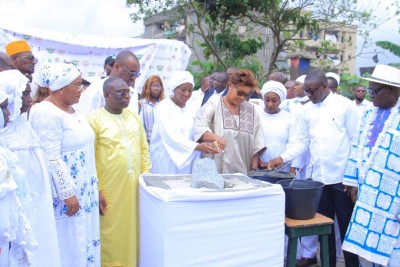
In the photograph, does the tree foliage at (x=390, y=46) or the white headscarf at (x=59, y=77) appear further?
the tree foliage at (x=390, y=46)

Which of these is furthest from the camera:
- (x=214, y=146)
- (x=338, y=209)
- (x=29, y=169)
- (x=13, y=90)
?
(x=338, y=209)

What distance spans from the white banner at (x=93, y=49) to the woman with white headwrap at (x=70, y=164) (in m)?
3.88

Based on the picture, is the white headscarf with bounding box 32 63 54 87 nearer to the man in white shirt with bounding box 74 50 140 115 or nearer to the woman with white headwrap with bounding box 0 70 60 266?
the woman with white headwrap with bounding box 0 70 60 266

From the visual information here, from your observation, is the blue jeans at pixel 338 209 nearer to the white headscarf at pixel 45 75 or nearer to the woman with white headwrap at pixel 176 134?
the woman with white headwrap at pixel 176 134

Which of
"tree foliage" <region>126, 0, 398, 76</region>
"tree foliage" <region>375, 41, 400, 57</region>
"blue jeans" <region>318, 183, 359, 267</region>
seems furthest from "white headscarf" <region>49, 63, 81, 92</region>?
"tree foliage" <region>375, 41, 400, 57</region>

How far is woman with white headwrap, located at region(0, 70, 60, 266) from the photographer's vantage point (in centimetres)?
254

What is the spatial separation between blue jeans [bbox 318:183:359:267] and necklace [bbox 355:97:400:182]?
22.8 inches

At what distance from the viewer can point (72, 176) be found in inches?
123

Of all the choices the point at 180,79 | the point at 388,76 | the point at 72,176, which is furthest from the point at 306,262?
the point at 72,176

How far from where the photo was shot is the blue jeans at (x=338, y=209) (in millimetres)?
3982

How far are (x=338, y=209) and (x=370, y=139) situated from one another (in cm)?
86

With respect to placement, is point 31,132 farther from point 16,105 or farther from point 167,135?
point 167,135

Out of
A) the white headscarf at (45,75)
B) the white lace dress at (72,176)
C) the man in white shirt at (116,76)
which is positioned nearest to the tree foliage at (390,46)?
the man in white shirt at (116,76)

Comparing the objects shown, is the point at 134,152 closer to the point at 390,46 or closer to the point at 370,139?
the point at 370,139
